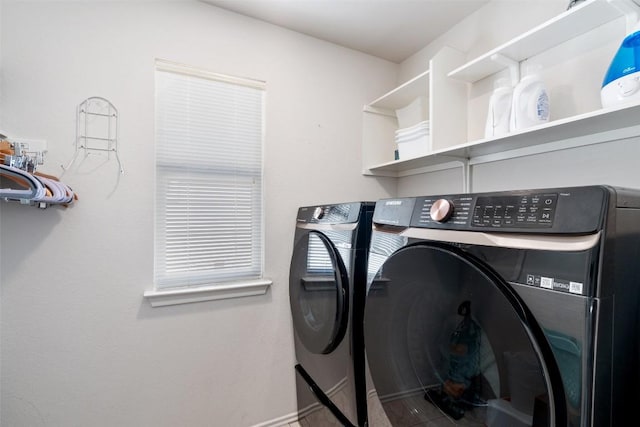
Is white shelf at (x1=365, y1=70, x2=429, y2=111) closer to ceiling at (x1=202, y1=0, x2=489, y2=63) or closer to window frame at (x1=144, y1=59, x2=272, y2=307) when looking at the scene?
ceiling at (x1=202, y1=0, x2=489, y2=63)

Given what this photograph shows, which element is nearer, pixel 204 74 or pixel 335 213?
pixel 335 213

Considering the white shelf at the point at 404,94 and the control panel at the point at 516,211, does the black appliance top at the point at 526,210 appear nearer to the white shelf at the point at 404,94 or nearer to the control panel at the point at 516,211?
the control panel at the point at 516,211

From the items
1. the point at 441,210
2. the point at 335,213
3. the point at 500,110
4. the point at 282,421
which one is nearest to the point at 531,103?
the point at 500,110

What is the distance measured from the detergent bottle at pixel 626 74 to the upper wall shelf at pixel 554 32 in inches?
6.6

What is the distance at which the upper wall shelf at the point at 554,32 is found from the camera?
1037 millimetres

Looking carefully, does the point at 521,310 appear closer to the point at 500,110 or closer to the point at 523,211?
the point at 523,211

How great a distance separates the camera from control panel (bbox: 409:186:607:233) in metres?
0.55

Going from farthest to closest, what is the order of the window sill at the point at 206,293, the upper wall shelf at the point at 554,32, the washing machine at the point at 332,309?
the window sill at the point at 206,293, the washing machine at the point at 332,309, the upper wall shelf at the point at 554,32

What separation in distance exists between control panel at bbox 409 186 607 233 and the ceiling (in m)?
1.41

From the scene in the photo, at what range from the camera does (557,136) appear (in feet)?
4.09

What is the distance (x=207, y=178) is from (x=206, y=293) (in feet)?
2.15

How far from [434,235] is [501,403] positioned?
0.41m

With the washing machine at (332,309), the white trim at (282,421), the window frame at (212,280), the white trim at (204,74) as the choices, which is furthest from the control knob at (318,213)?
the white trim at (282,421)

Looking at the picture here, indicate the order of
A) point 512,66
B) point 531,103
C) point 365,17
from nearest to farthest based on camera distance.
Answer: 1. point 531,103
2. point 512,66
3. point 365,17
